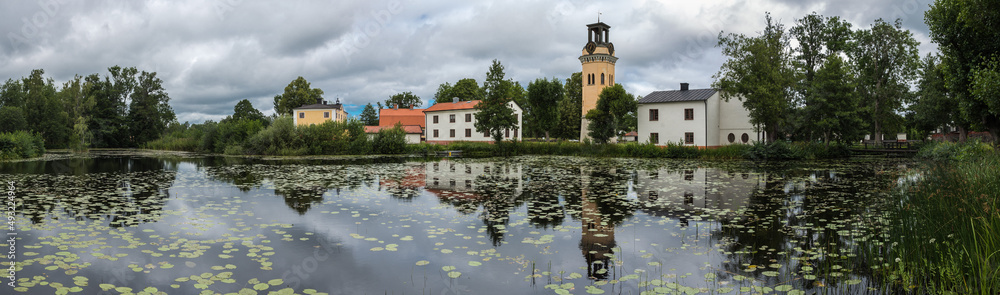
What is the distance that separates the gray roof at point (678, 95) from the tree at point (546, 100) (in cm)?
1415

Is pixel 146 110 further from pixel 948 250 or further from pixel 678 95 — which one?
pixel 948 250

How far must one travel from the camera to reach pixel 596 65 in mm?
51062

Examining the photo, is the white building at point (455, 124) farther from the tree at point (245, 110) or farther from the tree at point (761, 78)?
the tree at point (245, 110)

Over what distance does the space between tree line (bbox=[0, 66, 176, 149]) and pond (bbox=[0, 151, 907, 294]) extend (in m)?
53.1

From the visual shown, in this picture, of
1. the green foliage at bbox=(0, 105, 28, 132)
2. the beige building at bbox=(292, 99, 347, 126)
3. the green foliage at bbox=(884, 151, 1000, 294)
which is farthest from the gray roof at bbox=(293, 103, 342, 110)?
the green foliage at bbox=(884, 151, 1000, 294)

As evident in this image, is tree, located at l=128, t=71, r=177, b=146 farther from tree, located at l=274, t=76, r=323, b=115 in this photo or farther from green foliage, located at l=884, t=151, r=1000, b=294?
green foliage, located at l=884, t=151, r=1000, b=294

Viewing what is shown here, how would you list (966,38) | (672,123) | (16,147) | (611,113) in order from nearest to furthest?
(966,38) < (16,147) < (672,123) < (611,113)

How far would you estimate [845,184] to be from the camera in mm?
15719

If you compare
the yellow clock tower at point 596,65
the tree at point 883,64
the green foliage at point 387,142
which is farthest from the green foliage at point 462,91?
the tree at point 883,64

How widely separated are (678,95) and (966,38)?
2793 cm

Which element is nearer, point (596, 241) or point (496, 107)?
point (596, 241)

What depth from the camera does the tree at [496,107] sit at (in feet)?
152

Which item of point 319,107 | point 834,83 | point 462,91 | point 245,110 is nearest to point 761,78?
point 834,83

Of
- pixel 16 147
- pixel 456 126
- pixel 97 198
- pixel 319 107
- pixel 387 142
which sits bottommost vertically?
pixel 97 198
